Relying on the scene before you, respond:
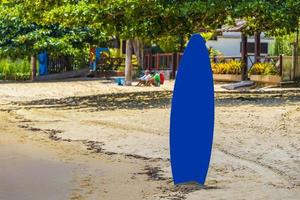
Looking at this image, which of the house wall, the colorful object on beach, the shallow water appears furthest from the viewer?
the house wall

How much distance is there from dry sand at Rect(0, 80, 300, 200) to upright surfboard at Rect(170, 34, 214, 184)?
1.21ft

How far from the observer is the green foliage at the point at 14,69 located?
37.9 m

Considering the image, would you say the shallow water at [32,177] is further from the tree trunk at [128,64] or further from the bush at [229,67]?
the bush at [229,67]

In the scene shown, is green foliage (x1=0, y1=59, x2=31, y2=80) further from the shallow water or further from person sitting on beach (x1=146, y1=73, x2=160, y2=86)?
the shallow water

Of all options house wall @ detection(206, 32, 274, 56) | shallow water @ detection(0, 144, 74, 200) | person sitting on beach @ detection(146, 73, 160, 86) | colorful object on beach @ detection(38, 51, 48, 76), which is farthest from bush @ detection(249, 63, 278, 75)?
shallow water @ detection(0, 144, 74, 200)

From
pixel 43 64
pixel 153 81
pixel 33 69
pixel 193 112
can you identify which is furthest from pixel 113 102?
pixel 43 64

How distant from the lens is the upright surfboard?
25.4 feet

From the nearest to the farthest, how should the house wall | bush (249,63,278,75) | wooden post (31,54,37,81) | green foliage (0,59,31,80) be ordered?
Result: bush (249,63,278,75) < wooden post (31,54,37,81) < green foliage (0,59,31,80) < the house wall

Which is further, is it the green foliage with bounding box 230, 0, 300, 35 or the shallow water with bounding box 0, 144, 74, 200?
the green foliage with bounding box 230, 0, 300, 35

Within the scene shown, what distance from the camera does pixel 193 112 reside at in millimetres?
7766

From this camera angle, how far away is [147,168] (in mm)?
9383

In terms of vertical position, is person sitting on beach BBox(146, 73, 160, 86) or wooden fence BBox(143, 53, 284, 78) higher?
wooden fence BBox(143, 53, 284, 78)

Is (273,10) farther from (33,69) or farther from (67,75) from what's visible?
(67,75)

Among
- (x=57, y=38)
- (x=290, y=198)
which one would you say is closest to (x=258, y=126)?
(x=290, y=198)
